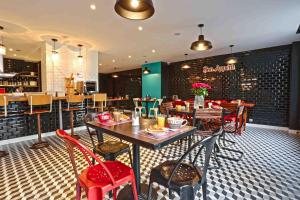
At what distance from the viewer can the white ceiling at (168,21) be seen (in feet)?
9.80

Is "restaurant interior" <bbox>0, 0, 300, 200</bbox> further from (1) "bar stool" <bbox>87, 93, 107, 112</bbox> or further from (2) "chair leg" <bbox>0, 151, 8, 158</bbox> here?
(1) "bar stool" <bbox>87, 93, 107, 112</bbox>

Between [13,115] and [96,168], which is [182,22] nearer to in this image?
[96,168]

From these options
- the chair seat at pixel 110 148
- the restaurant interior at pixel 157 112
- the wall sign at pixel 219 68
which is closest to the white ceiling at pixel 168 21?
the restaurant interior at pixel 157 112

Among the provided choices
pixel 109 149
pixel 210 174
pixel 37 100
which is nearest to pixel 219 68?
pixel 210 174

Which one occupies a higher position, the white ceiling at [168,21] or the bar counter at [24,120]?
the white ceiling at [168,21]

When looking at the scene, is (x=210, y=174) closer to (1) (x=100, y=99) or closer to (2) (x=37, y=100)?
(1) (x=100, y=99)

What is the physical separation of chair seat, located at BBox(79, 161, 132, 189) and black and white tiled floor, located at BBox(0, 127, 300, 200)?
0.83m

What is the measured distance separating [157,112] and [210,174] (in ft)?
4.42

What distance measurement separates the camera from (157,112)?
247 cm

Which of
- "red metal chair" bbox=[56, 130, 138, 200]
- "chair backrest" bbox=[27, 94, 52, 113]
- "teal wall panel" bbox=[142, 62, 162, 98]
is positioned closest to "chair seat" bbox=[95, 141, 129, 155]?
"red metal chair" bbox=[56, 130, 138, 200]

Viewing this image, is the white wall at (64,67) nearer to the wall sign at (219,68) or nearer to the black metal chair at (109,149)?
the black metal chair at (109,149)

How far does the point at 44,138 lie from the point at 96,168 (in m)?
3.91

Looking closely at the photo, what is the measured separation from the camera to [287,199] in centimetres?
195

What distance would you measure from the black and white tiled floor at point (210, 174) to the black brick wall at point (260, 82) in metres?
2.39
